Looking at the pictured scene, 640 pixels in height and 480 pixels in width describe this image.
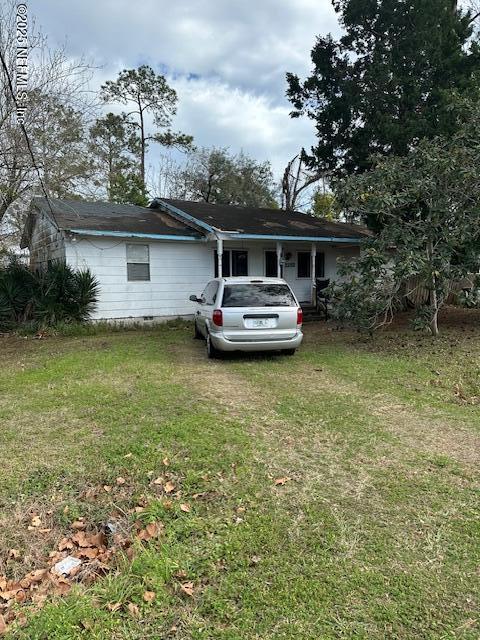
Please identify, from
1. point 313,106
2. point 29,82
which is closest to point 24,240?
point 29,82

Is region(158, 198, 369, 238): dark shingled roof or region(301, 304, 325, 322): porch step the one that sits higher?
region(158, 198, 369, 238): dark shingled roof

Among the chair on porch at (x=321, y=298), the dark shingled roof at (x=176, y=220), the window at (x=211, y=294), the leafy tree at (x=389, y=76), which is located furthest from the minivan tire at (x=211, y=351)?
the leafy tree at (x=389, y=76)

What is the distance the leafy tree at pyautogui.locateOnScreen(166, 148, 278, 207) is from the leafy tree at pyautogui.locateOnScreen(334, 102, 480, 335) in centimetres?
2156

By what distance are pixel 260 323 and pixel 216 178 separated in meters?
24.8

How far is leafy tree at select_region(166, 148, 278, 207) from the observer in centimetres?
3061

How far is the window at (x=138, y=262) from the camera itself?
1369 cm

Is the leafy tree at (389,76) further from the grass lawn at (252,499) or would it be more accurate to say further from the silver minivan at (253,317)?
the grass lawn at (252,499)

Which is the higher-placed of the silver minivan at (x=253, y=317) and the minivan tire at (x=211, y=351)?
the silver minivan at (x=253, y=317)

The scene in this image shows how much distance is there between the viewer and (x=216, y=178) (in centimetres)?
3075

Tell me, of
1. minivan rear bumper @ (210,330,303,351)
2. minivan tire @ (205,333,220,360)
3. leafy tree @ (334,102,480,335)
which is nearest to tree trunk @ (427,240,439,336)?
leafy tree @ (334,102,480,335)

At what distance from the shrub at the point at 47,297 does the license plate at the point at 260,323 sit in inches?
258

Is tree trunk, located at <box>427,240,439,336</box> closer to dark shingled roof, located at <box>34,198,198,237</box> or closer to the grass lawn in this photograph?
the grass lawn

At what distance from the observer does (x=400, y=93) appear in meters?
13.5

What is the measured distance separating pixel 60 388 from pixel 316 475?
14.1 feet
